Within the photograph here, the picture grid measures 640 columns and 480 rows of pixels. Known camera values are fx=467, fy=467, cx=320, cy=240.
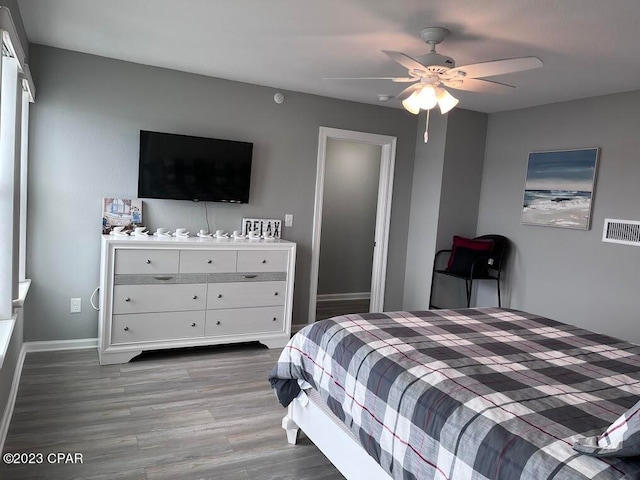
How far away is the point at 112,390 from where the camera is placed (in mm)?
3078

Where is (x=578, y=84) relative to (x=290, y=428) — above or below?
above

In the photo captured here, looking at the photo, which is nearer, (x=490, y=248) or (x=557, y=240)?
(x=557, y=240)

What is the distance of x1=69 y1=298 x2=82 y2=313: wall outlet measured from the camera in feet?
12.2

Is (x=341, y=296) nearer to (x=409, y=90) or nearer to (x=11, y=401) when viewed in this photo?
(x=409, y=90)

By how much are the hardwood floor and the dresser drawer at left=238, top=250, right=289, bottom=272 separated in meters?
0.79

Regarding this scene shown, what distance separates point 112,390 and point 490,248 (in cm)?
346

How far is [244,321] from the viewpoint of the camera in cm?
398

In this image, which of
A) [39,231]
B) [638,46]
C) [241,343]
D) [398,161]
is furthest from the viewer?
[398,161]

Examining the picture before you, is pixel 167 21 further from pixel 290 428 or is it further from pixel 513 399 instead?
pixel 513 399

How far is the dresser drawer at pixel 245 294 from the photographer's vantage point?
12.6 ft

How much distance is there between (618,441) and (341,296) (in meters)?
→ 5.06

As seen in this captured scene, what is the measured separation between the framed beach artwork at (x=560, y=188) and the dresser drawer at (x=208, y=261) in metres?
2.80

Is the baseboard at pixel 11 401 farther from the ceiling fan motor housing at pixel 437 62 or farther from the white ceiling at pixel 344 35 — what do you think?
the ceiling fan motor housing at pixel 437 62

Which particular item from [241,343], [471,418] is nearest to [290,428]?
[471,418]
